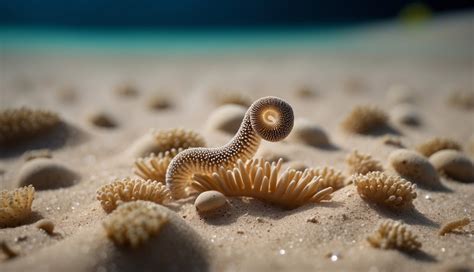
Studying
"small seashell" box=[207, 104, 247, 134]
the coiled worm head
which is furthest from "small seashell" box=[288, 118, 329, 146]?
the coiled worm head

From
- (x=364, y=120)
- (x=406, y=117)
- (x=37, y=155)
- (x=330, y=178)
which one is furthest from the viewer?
(x=406, y=117)

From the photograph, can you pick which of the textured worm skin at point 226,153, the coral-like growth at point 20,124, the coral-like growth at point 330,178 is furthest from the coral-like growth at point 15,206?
the coral-like growth at point 330,178

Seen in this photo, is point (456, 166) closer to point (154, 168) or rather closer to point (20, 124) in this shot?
point (154, 168)

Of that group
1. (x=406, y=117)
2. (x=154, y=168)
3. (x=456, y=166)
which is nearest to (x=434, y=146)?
(x=456, y=166)

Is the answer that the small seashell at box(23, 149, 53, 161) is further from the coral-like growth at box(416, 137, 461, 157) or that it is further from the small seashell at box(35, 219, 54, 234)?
the coral-like growth at box(416, 137, 461, 157)

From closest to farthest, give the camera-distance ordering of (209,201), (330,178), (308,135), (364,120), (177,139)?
1. (209,201)
2. (330,178)
3. (177,139)
4. (308,135)
5. (364,120)

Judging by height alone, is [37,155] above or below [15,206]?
below
